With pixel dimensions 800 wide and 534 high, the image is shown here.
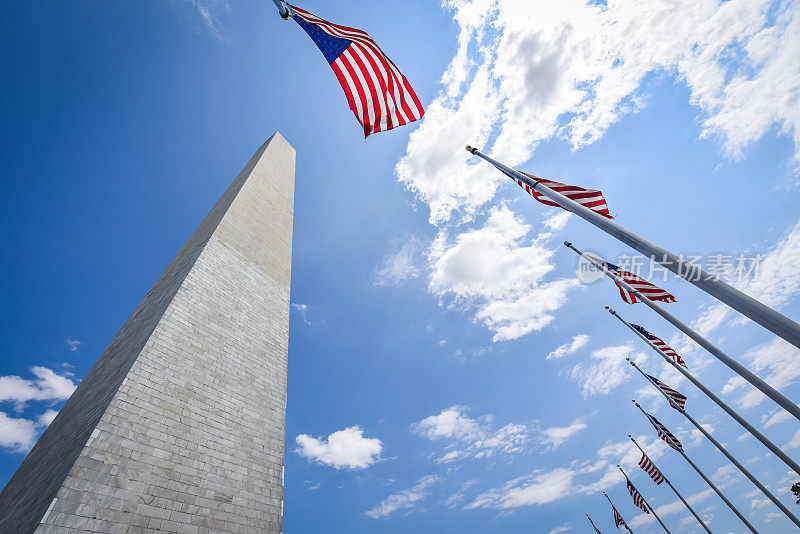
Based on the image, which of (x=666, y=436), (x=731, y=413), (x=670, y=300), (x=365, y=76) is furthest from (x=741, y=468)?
(x=365, y=76)

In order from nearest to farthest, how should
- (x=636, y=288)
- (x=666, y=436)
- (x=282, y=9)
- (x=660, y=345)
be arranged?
(x=282, y=9)
(x=636, y=288)
(x=660, y=345)
(x=666, y=436)

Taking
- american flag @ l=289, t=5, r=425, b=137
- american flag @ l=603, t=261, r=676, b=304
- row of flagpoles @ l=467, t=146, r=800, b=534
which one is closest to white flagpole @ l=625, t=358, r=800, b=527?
row of flagpoles @ l=467, t=146, r=800, b=534

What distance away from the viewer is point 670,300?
308 inches

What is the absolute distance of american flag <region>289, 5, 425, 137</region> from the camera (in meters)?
6.21

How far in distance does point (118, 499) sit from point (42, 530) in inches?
36.7

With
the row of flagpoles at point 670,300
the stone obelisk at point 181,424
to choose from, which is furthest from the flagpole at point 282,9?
the stone obelisk at point 181,424

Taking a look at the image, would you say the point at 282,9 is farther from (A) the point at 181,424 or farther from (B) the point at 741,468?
(B) the point at 741,468

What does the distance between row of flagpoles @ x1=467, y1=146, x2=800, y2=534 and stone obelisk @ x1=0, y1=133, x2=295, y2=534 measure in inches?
337

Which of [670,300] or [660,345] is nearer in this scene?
[670,300]

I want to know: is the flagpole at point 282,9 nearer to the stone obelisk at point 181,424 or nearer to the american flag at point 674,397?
the stone obelisk at point 181,424

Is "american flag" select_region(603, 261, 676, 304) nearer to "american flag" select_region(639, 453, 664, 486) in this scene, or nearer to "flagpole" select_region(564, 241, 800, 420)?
"flagpole" select_region(564, 241, 800, 420)

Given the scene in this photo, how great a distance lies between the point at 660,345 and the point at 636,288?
131 inches

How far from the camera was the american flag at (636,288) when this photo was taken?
311 inches

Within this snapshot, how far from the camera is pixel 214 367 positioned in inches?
350
